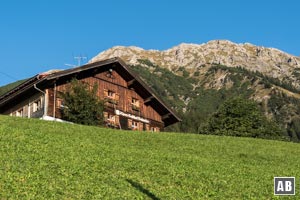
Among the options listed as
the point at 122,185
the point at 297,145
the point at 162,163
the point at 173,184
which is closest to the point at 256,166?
the point at 162,163

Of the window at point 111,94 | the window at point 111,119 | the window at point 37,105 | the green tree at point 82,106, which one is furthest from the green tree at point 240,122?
the window at point 37,105

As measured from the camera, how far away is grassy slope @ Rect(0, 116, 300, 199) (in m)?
20.5

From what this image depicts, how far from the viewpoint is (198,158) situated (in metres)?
30.1

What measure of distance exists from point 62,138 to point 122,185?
10314 mm

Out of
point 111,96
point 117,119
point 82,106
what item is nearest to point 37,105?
point 82,106

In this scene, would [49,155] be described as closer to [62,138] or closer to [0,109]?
[62,138]

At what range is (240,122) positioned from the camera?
67.9 m

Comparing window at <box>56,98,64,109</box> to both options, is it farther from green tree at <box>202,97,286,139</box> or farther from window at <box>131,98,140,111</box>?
green tree at <box>202,97,286,139</box>

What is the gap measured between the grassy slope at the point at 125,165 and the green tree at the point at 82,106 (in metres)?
12.5

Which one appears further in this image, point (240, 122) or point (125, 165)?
point (240, 122)

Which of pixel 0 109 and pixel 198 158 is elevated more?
pixel 0 109

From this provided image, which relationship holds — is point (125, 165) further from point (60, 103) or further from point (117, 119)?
point (117, 119)

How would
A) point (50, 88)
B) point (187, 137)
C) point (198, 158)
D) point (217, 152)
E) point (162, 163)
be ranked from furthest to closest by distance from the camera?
point (50, 88) → point (187, 137) → point (217, 152) → point (198, 158) → point (162, 163)

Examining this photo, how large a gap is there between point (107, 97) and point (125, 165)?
33.3 metres
